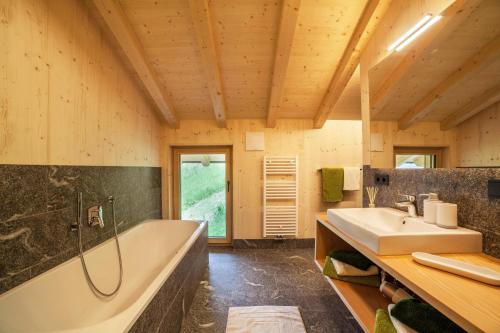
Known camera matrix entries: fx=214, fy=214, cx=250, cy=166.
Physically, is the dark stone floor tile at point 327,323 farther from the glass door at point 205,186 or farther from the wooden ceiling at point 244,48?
the wooden ceiling at point 244,48

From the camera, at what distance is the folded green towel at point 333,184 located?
298cm

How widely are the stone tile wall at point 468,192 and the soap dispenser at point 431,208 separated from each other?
0.18 feet

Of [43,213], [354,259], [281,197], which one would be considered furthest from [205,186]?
[354,259]

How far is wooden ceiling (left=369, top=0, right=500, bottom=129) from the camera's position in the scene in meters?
0.96

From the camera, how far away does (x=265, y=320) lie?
1.66 m

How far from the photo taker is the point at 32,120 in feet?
4.13

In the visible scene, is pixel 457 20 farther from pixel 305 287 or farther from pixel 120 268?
pixel 120 268

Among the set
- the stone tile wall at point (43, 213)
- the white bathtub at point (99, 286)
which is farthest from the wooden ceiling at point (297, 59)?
the white bathtub at point (99, 286)

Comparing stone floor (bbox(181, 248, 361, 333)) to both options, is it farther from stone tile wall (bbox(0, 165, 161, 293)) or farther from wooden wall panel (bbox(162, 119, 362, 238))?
stone tile wall (bbox(0, 165, 161, 293))

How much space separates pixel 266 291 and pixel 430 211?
1549mm

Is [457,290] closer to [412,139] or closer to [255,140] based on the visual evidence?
[412,139]

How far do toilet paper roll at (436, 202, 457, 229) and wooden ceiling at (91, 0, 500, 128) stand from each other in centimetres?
46

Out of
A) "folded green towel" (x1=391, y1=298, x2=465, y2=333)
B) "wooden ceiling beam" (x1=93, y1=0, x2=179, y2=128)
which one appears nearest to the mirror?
"folded green towel" (x1=391, y1=298, x2=465, y2=333)

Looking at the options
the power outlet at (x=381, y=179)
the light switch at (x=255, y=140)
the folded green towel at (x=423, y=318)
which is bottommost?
the folded green towel at (x=423, y=318)
